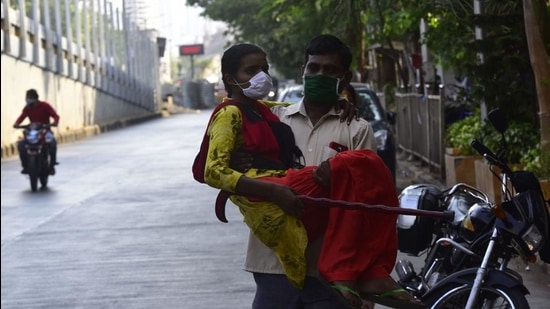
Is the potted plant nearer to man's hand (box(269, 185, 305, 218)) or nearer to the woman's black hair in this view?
the woman's black hair

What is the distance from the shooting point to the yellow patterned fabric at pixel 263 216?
13.1 feet

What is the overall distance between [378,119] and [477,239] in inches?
402

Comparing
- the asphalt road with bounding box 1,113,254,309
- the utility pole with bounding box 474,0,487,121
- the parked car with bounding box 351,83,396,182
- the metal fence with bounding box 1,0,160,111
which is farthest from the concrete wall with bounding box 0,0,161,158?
the utility pole with bounding box 474,0,487,121

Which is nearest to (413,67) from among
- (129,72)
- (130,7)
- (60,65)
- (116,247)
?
(116,247)

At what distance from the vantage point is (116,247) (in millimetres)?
11430

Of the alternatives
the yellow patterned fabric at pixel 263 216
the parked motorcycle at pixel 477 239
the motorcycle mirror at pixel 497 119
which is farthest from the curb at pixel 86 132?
the yellow patterned fabric at pixel 263 216

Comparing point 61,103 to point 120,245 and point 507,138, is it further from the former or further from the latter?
point 507,138

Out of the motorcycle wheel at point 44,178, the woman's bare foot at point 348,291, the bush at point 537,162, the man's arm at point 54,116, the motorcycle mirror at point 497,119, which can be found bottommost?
the motorcycle wheel at point 44,178

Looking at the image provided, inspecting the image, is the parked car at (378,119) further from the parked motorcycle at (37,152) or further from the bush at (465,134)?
the parked motorcycle at (37,152)

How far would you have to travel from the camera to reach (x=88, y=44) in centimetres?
4912

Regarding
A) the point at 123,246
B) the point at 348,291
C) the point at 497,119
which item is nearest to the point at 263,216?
the point at 348,291

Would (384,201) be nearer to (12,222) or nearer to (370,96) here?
(12,222)

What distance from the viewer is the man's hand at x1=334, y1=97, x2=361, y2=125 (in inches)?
167

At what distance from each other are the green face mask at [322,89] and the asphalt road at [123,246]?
3868 mm
